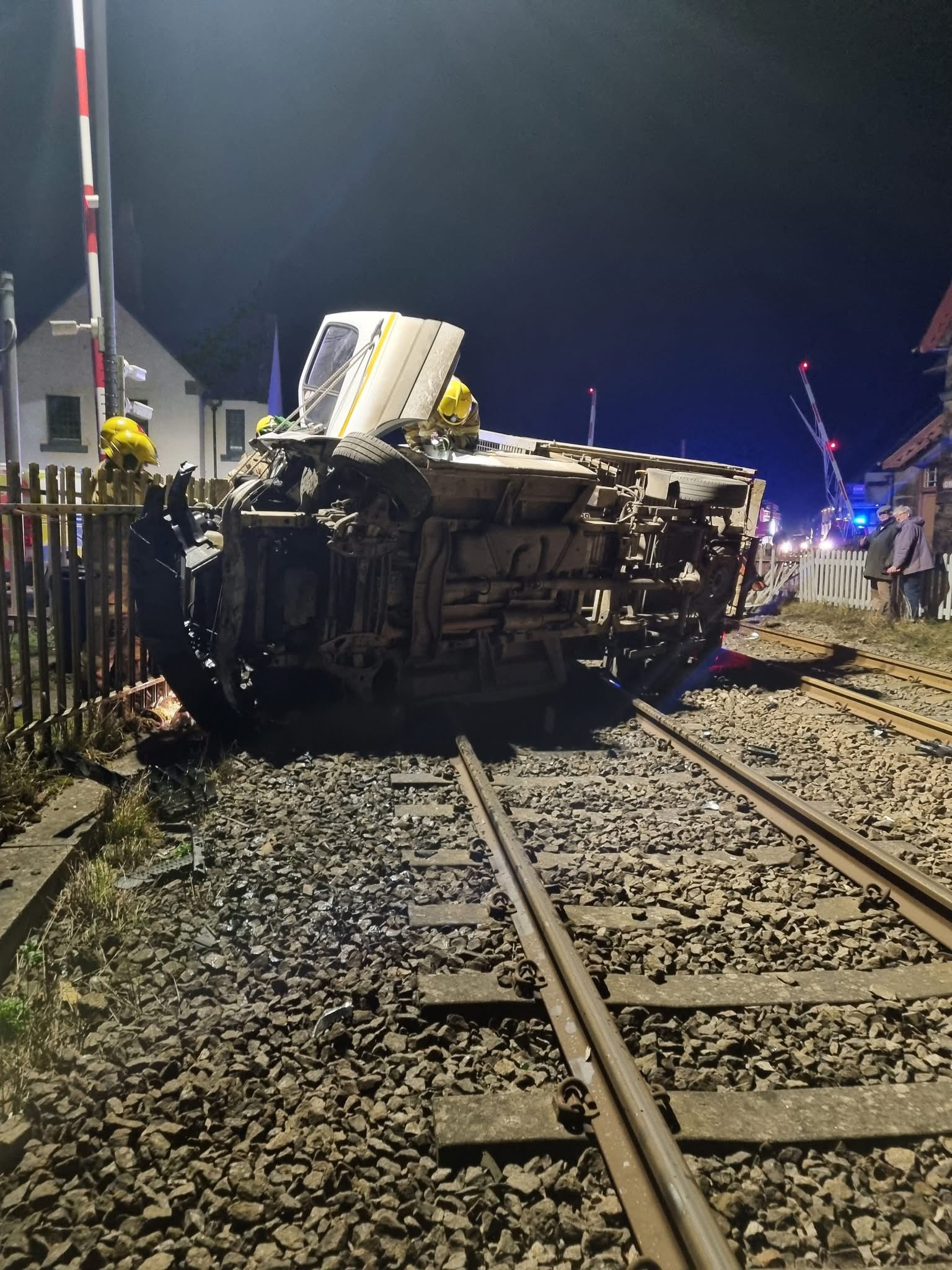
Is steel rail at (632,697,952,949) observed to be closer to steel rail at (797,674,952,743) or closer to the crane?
steel rail at (797,674,952,743)

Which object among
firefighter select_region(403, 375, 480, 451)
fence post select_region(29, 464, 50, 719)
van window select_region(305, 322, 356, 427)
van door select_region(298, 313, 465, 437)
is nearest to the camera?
fence post select_region(29, 464, 50, 719)

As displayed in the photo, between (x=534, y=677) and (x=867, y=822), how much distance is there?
323 centimetres

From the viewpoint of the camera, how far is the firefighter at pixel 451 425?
21.0 feet

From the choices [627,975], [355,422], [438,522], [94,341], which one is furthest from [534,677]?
[94,341]

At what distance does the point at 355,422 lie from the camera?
6.71 m

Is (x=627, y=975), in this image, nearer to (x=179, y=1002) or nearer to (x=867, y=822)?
(x=179, y=1002)

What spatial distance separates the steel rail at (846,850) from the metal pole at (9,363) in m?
9.46

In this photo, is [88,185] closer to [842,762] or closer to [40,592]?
[40,592]

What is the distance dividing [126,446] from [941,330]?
2038cm

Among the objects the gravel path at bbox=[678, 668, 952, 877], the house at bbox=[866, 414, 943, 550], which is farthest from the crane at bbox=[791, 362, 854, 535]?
the gravel path at bbox=[678, 668, 952, 877]

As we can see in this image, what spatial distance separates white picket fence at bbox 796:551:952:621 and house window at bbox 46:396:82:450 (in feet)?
80.7

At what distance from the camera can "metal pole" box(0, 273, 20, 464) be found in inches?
411

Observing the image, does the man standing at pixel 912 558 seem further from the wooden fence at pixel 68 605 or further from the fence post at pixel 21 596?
the fence post at pixel 21 596

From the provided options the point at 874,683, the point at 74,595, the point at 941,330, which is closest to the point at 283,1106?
the point at 74,595
